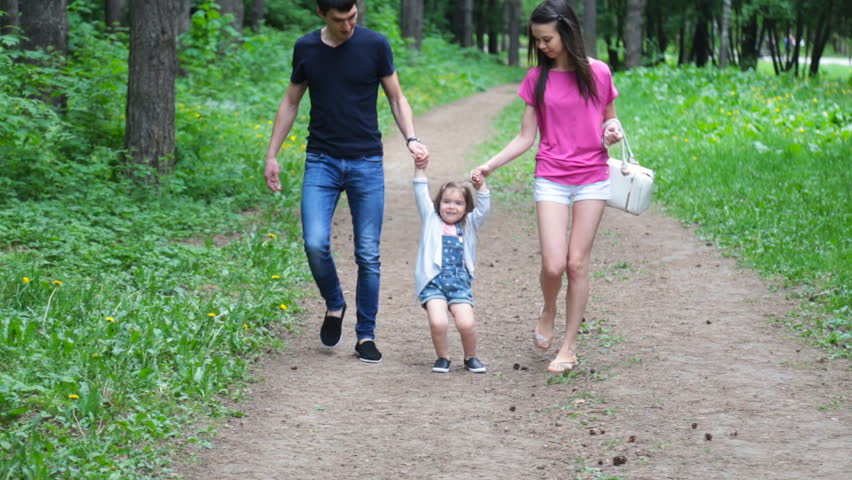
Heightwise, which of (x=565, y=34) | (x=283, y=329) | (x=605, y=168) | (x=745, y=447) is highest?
(x=565, y=34)

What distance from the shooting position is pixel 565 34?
5.38 m

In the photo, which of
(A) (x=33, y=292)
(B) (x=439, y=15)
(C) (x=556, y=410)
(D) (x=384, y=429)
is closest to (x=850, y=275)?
(C) (x=556, y=410)

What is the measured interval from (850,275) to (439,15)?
1765 inches

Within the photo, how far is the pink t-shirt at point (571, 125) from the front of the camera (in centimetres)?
548

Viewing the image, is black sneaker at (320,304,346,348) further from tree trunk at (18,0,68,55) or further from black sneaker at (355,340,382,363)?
tree trunk at (18,0,68,55)

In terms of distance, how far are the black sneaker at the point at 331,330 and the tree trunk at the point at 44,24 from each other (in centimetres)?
754

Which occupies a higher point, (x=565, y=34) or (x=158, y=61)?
(x=565, y=34)

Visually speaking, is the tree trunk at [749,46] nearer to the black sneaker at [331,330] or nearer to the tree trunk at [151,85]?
the tree trunk at [151,85]

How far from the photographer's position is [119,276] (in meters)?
6.99

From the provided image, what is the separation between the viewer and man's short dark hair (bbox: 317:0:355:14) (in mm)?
5277

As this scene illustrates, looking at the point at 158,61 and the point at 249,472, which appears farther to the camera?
the point at 158,61

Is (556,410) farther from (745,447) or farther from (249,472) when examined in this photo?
(249,472)

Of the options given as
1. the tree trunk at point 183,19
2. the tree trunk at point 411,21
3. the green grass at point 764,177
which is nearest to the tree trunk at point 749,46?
the tree trunk at point 411,21

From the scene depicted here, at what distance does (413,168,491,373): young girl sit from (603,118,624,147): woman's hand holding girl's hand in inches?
31.9
